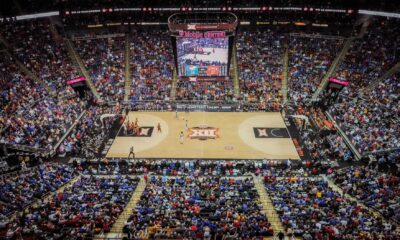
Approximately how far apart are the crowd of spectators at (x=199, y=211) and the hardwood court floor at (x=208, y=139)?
292 inches

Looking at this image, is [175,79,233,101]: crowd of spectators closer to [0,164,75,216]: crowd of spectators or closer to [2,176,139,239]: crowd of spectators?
[0,164,75,216]: crowd of spectators

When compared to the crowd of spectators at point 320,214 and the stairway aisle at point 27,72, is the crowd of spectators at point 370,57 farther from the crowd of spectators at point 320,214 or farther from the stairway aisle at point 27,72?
the stairway aisle at point 27,72

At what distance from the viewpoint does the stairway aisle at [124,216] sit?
22383 millimetres

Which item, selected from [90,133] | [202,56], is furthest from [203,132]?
[90,133]

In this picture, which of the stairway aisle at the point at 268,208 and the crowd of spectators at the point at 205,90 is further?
the crowd of spectators at the point at 205,90

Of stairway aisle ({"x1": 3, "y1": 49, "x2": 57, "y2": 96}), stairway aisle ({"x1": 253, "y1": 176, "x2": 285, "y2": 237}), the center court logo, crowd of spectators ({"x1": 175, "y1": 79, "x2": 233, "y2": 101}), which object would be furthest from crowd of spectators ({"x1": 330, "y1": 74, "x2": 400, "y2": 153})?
stairway aisle ({"x1": 3, "y1": 49, "x2": 57, "y2": 96})

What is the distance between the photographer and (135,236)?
72.0 ft

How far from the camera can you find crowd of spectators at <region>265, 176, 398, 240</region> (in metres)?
21.6

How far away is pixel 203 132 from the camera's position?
1596 inches

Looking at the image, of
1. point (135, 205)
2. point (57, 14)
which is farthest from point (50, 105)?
point (135, 205)

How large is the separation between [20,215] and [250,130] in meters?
24.4

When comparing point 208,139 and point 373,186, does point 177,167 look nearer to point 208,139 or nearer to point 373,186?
point 208,139

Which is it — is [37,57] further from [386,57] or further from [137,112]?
[386,57]

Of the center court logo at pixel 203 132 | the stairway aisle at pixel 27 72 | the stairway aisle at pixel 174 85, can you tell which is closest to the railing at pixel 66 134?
the stairway aisle at pixel 27 72
